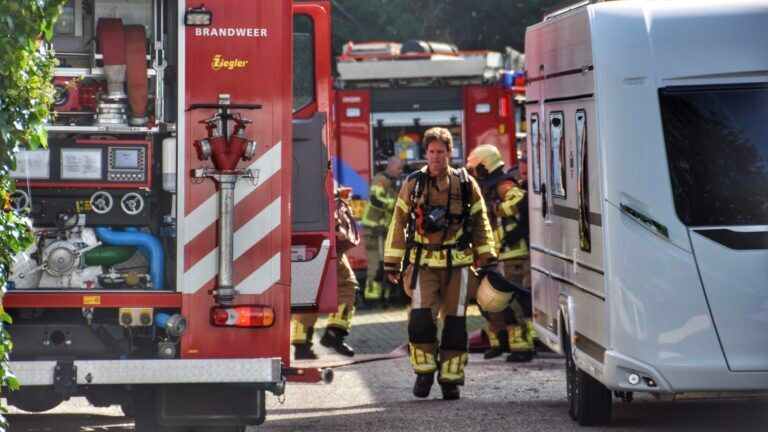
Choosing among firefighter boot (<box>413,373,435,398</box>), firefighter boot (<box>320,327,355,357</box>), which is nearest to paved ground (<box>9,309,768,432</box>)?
firefighter boot (<box>413,373,435,398</box>)

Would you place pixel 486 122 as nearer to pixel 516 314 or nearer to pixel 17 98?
pixel 516 314

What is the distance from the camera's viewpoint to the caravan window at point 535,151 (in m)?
10.8

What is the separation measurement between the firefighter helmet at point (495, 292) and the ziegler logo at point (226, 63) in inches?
167

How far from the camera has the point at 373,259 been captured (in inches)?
748

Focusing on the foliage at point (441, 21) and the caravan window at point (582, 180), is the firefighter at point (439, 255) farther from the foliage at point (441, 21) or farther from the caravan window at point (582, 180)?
the foliage at point (441, 21)

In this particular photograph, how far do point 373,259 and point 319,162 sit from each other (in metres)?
9.84

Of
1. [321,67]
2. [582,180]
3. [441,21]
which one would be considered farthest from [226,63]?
[441,21]

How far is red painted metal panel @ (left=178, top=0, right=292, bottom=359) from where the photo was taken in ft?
24.4

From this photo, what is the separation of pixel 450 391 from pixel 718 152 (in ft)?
10.9

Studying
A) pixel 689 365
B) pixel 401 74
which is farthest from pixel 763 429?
pixel 401 74

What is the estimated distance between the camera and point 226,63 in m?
7.45

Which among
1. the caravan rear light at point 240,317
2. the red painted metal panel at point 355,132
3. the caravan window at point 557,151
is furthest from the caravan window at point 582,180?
the red painted metal panel at point 355,132

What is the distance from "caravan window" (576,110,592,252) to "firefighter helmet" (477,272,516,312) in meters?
2.38

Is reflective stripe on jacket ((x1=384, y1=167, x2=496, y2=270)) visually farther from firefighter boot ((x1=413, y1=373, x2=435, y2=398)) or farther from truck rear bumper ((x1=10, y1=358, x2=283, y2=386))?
truck rear bumper ((x1=10, y1=358, x2=283, y2=386))
